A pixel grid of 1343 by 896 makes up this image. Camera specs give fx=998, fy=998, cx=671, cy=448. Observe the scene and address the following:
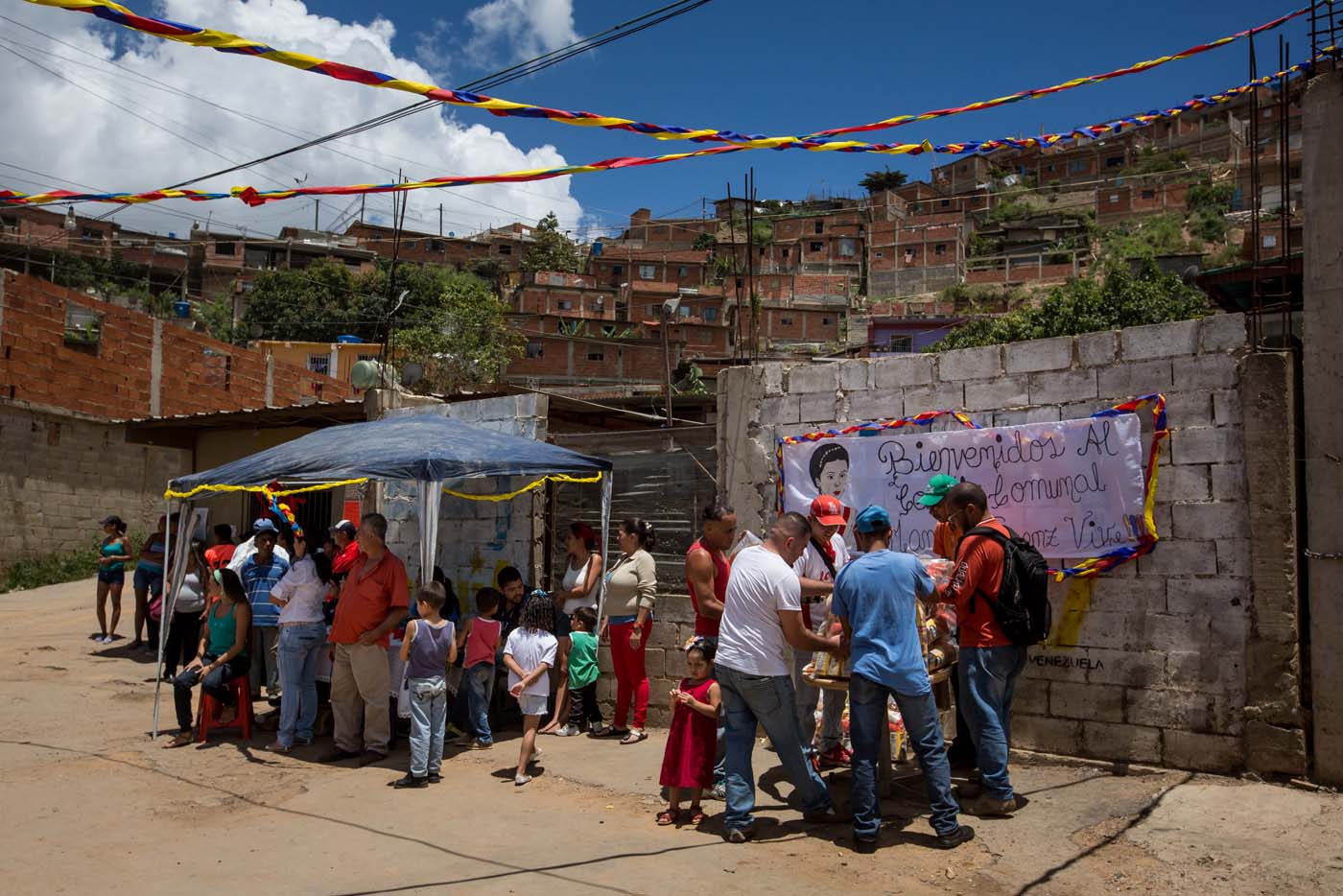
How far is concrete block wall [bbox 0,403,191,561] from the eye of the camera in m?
19.2

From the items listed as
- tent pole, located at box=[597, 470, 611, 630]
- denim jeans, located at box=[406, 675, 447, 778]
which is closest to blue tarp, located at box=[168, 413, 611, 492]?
tent pole, located at box=[597, 470, 611, 630]

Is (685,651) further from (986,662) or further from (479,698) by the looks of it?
(986,662)

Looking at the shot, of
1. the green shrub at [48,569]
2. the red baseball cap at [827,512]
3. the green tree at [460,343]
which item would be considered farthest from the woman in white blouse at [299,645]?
the green tree at [460,343]

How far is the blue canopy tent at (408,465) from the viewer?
792 centimetres

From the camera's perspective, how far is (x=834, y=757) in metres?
6.60

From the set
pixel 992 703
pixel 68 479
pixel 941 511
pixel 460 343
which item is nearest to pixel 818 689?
pixel 992 703

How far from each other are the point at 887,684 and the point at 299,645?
5223 millimetres

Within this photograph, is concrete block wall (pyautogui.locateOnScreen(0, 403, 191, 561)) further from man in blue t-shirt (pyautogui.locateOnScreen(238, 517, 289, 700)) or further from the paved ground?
the paved ground

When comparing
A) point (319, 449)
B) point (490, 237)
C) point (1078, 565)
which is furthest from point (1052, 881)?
point (490, 237)

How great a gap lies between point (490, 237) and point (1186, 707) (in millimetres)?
75140

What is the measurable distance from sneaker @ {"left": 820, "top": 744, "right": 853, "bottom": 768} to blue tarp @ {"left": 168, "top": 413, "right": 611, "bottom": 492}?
331 cm

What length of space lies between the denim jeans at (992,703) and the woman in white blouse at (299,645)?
5.36m

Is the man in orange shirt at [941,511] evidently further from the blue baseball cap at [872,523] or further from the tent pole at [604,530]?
the tent pole at [604,530]

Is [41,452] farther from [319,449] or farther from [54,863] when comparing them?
[54,863]
